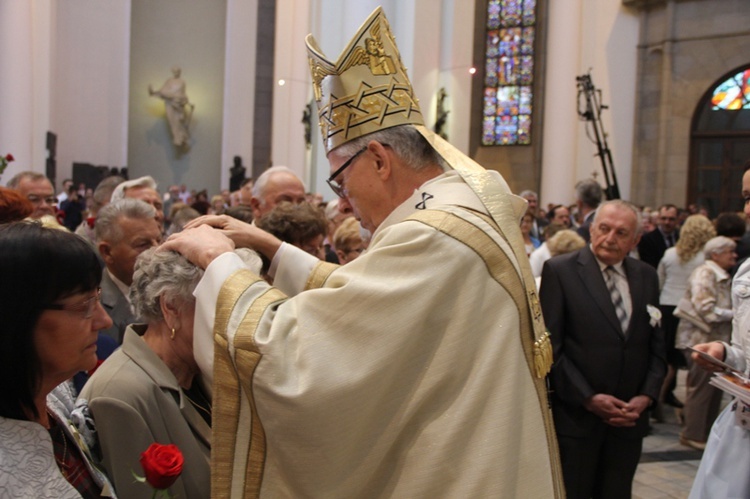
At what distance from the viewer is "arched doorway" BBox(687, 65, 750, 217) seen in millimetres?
14695

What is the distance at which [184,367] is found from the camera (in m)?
2.17

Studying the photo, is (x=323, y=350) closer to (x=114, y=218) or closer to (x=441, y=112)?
(x=114, y=218)

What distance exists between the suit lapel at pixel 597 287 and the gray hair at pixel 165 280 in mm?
2330

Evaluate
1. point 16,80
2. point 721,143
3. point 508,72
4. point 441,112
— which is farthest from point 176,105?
point 721,143

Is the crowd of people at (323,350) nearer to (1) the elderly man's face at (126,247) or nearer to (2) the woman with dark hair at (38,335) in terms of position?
(2) the woman with dark hair at (38,335)

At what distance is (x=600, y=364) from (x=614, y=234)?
27.0 inches

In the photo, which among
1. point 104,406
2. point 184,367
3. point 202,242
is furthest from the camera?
point 184,367

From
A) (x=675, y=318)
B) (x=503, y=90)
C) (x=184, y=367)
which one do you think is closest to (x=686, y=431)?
(x=675, y=318)

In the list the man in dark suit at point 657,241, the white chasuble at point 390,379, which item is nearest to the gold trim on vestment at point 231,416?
the white chasuble at point 390,379

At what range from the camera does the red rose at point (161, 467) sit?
1.43 meters

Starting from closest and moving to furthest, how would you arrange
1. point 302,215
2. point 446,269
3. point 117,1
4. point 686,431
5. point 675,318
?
point 446,269 < point 302,215 < point 686,431 < point 675,318 < point 117,1

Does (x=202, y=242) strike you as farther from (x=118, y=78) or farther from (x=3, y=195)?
(x=118, y=78)

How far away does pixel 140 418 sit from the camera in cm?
187

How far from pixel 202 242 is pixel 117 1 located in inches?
685
